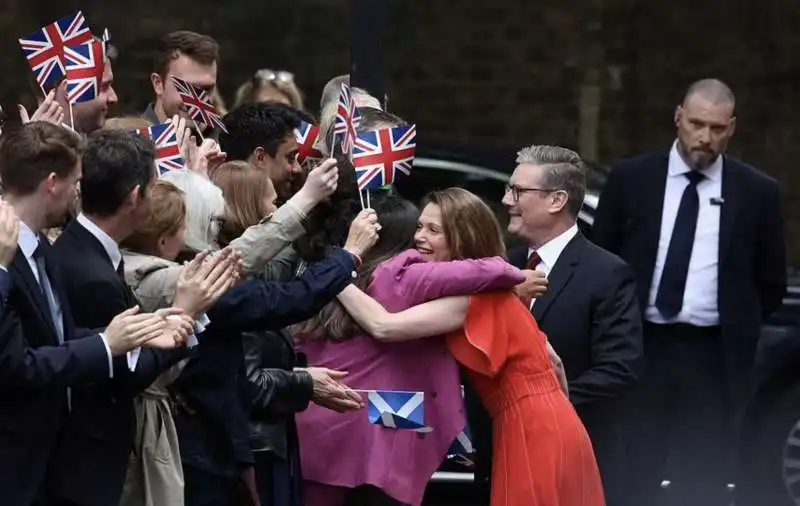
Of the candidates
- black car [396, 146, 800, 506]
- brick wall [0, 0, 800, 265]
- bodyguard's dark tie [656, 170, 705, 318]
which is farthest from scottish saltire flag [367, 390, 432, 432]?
brick wall [0, 0, 800, 265]

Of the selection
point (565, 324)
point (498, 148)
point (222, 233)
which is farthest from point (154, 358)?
point (498, 148)

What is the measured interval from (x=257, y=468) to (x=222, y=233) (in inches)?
30.7

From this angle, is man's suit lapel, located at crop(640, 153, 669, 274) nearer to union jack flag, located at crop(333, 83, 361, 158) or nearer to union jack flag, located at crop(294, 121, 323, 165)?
union jack flag, located at crop(294, 121, 323, 165)

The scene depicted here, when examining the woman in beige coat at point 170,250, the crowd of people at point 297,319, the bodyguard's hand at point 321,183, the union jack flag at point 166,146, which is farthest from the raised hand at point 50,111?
the bodyguard's hand at point 321,183

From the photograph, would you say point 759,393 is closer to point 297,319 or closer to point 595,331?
point 595,331

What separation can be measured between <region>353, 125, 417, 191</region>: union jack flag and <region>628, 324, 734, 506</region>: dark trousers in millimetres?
2034

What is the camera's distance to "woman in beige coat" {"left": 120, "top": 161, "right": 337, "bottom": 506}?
5797mm

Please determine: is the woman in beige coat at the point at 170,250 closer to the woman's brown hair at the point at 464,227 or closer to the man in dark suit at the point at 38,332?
the man in dark suit at the point at 38,332

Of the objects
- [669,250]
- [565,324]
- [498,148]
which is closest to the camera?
[565,324]

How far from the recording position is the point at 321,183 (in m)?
6.36

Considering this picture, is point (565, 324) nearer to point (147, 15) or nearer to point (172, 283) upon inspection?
point (172, 283)

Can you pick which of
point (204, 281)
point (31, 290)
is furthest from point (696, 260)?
point (31, 290)

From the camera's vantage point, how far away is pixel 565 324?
7156mm

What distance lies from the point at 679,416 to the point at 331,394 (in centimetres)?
267
